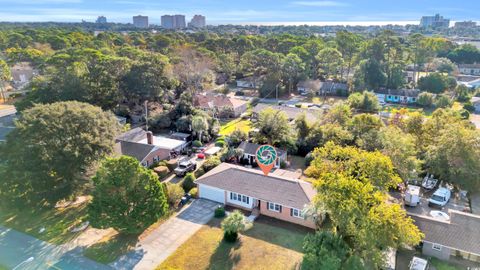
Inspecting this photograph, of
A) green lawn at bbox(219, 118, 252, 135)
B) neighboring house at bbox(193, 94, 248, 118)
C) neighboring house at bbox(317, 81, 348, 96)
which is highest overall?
neighboring house at bbox(317, 81, 348, 96)

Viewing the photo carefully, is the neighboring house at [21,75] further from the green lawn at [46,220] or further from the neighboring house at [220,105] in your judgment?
the green lawn at [46,220]

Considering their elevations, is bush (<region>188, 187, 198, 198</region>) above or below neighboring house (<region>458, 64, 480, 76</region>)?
below

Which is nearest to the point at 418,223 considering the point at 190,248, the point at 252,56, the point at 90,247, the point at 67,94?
the point at 190,248

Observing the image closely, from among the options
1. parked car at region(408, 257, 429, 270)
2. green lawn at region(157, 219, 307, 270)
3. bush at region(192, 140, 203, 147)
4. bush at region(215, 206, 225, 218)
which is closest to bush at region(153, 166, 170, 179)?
bush at region(192, 140, 203, 147)

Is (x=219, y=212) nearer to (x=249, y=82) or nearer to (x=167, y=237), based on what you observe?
(x=167, y=237)

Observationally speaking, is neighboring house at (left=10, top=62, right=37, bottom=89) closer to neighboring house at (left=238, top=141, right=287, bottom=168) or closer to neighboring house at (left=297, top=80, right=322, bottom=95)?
neighboring house at (left=297, top=80, right=322, bottom=95)

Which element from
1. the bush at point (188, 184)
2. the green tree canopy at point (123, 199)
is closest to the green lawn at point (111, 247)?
the green tree canopy at point (123, 199)
